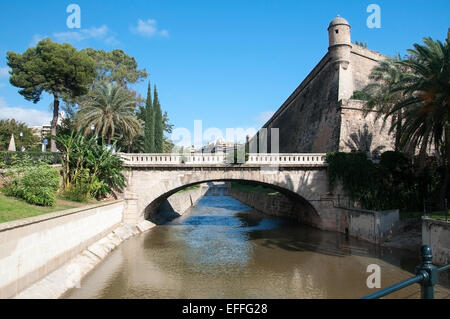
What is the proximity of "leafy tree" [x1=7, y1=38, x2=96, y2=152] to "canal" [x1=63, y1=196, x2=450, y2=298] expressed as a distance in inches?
665

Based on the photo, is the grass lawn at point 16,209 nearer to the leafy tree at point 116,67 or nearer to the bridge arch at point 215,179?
the bridge arch at point 215,179

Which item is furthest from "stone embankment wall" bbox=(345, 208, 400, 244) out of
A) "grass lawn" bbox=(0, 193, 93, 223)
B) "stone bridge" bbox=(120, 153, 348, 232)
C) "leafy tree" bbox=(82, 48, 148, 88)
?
"leafy tree" bbox=(82, 48, 148, 88)

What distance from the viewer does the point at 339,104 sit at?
93.0 feet

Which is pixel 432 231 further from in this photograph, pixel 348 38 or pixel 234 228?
pixel 348 38

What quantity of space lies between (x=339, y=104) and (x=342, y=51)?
5.49 meters

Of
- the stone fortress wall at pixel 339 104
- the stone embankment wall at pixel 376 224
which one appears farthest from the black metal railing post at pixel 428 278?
the stone fortress wall at pixel 339 104

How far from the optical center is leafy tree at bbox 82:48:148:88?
39.4 m

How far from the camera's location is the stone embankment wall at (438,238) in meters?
13.0

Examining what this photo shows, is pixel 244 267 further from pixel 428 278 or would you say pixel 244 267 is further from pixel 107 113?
pixel 107 113

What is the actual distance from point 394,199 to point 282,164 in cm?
770

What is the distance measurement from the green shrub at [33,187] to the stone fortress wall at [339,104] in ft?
72.1

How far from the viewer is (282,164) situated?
908 inches
